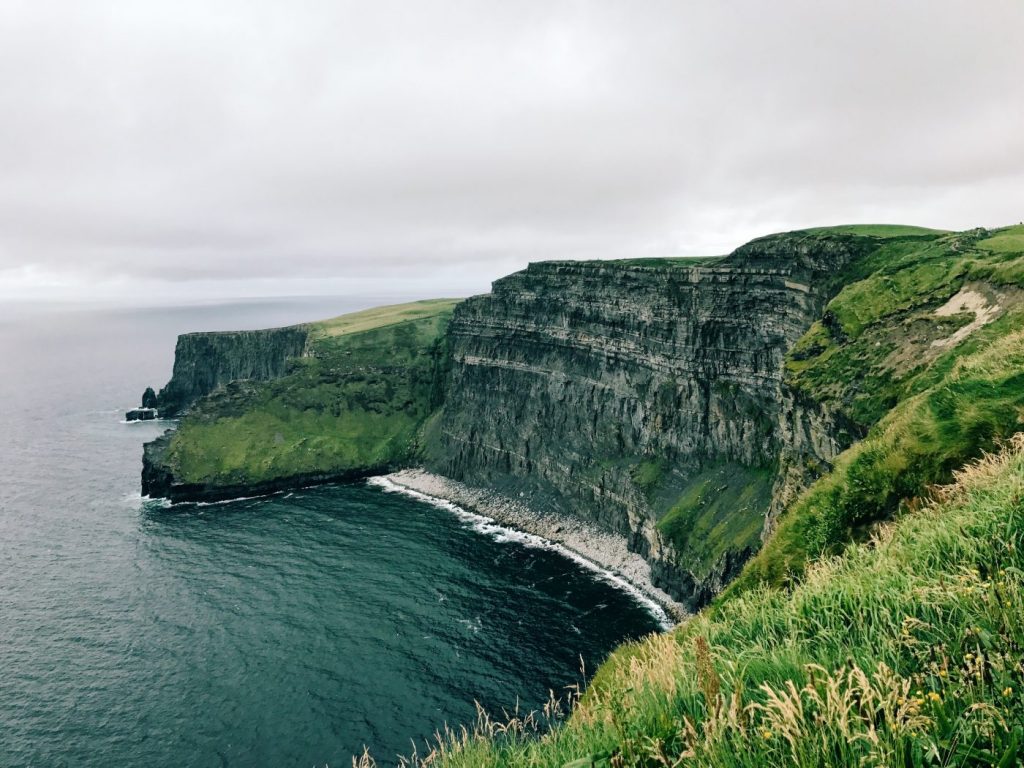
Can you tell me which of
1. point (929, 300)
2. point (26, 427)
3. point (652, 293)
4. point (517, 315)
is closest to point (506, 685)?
point (929, 300)

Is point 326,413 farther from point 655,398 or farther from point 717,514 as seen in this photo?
point 717,514

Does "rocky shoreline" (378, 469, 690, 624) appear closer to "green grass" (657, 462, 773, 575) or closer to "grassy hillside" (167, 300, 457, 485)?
"green grass" (657, 462, 773, 575)

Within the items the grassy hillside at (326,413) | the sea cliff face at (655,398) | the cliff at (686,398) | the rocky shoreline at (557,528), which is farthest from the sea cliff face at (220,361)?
the sea cliff face at (655,398)

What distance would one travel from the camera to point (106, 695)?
5191 centimetres

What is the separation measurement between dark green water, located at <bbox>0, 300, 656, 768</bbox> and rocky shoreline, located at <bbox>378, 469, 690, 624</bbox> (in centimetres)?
382

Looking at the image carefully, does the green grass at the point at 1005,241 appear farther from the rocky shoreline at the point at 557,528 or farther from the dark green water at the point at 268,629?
the dark green water at the point at 268,629

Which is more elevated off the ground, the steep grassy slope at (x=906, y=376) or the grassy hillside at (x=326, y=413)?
the steep grassy slope at (x=906, y=376)

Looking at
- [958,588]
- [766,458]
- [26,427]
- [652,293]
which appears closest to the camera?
[958,588]

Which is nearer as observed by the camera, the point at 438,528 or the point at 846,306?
the point at 846,306

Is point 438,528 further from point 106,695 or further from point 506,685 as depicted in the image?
point 106,695

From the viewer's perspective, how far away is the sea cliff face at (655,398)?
68.4m

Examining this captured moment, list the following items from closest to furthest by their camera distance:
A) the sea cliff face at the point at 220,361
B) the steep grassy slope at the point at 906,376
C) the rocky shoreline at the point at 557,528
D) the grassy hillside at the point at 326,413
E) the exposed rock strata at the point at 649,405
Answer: the steep grassy slope at the point at 906,376
the exposed rock strata at the point at 649,405
the rocky shoreline at the point at 557,528
the grassy hillside at the point at 326,413
the sea cliff face at the point at 220,361

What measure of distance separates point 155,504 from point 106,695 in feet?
193

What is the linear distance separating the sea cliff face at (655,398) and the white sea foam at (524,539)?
3979mm
